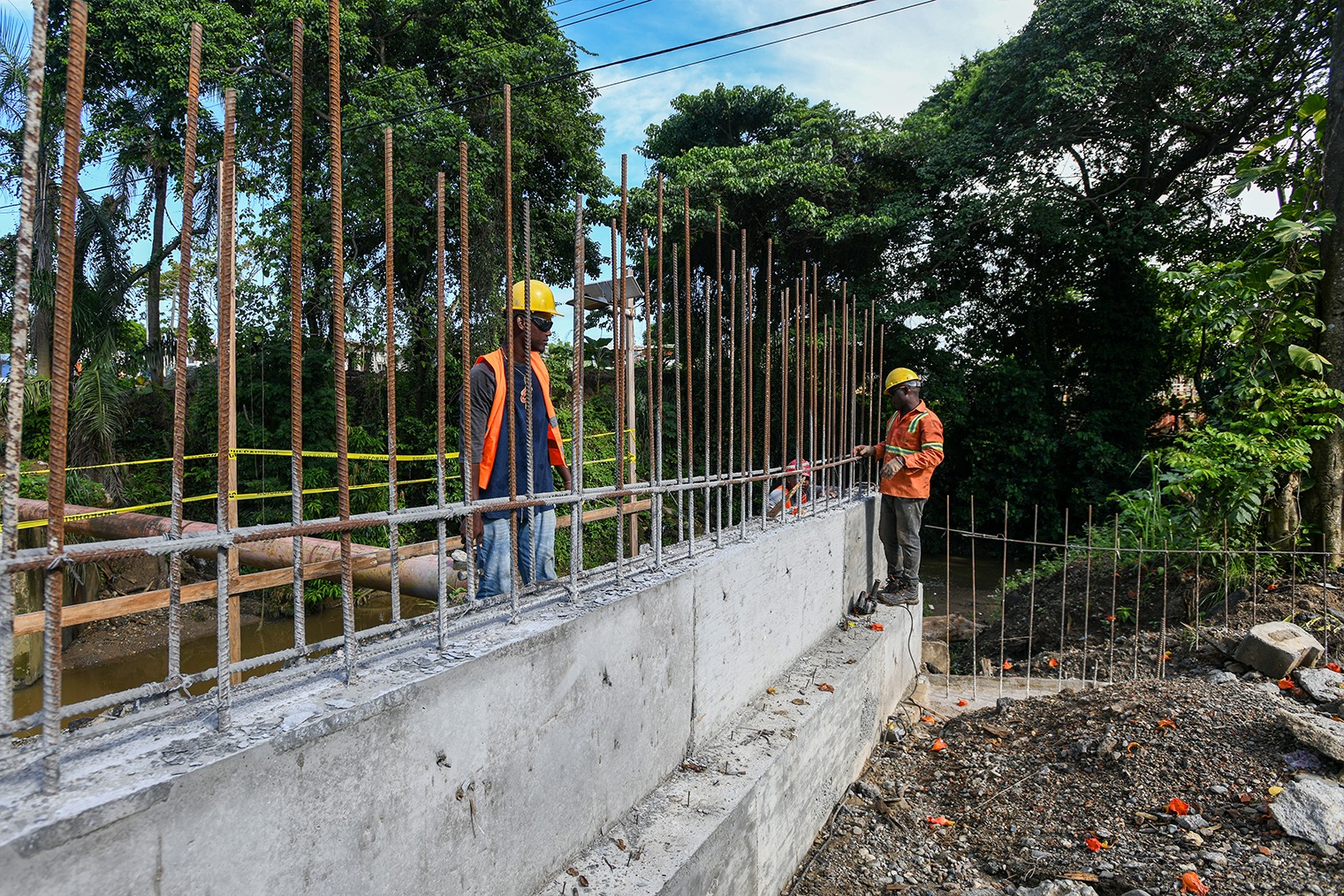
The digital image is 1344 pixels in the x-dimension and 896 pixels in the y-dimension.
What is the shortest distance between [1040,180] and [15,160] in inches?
682

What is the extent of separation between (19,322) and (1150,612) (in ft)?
25.6

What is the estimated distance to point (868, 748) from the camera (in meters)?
4.65

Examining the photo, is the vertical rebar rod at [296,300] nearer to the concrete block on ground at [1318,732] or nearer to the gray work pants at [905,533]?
the concrete block on ground at [1318,732]

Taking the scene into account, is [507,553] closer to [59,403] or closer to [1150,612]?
[59,403]

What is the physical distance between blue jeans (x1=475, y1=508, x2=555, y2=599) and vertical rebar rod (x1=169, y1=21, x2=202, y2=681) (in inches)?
49.7

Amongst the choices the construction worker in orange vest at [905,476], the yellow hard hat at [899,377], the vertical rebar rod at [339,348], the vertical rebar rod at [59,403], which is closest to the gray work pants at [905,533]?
the construction worker in orange vest at [905,476]

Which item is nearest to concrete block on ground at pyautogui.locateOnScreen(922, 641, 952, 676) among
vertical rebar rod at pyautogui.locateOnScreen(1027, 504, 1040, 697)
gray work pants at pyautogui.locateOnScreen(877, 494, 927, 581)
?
vertical rebar rod at pyautogui.locateOnScreen(1027, 504, 1040, 697)

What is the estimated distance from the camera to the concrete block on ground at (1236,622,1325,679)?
4777 millimetres

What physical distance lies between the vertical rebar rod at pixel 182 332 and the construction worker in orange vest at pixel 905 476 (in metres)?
5.03

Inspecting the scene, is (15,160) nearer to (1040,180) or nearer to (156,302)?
(156,302)

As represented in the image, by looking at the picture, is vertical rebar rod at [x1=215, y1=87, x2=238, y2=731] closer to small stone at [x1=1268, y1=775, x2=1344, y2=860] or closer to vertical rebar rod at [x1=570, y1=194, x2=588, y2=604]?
vertical rebar rod at [x1=570, y1=194, x2=588, y2=604]

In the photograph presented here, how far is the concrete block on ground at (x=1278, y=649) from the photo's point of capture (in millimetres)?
4777

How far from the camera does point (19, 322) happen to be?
107 centimetres

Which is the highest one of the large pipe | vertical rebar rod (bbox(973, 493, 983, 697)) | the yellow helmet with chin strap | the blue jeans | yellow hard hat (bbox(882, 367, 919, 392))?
the yellow helmet with chin strap
